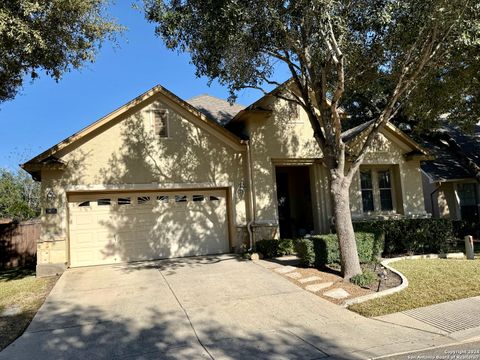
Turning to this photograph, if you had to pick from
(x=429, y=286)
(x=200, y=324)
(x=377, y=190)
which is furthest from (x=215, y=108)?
(x=200, y=324)

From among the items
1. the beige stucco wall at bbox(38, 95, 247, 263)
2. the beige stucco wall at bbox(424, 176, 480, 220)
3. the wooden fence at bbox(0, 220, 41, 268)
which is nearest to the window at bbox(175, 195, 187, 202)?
the beige stucco wall at bbox(38, 95, 247, 263)

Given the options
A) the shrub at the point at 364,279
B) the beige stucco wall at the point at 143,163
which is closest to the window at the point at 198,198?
the beige stucco wall at the point at 143,163

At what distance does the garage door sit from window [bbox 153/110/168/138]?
6.67 ft

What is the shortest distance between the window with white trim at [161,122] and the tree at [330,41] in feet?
9.52

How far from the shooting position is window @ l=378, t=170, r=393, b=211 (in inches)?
607

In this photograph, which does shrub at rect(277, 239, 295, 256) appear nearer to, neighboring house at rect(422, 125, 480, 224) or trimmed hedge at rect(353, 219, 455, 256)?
trimmed hedge at rect(353, 219, 455, 256)

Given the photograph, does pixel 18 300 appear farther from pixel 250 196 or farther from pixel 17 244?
pixel 250 196

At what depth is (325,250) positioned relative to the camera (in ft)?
33.7

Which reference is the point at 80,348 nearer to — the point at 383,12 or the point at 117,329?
the point at 117,329

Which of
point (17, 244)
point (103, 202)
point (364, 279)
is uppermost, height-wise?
point (103, 202)

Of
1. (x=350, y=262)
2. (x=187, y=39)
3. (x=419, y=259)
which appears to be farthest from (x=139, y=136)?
(x=419, y=259)

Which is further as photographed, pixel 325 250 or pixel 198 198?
pixel 198 198

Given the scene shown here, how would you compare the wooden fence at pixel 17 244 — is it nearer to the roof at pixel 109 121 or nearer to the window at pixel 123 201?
the roof at pixel 109 121

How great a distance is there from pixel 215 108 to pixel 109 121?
581 cm
